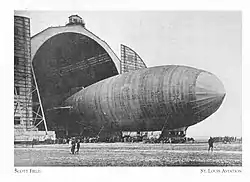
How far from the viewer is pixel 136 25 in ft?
9.31

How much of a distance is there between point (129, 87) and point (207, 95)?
1.49 ft

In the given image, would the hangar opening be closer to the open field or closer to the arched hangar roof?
the arched hangar roof

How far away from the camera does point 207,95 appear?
2.75 m

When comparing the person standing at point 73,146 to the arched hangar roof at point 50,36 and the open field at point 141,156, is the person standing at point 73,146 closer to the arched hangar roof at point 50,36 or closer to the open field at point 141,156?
the open field at point 141,156

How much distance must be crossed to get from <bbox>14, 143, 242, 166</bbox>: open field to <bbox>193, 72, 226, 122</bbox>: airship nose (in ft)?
0.64

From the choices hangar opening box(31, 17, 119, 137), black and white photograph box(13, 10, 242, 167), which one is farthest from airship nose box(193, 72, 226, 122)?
hangar opening box(31, 17, 119, 137)

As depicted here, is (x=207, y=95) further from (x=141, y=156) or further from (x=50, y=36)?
(x=50, y=36)

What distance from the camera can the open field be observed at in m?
2.81

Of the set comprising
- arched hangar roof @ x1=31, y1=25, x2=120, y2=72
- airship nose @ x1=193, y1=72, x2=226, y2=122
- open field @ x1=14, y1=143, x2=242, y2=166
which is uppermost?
arched hangar roof @ x1=31, y1=25, x2=120, y2=72

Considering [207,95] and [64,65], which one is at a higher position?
[64,65]

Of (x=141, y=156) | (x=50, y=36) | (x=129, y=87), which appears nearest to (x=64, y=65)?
(x=50, y=36)

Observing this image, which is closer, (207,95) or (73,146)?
(207,95)
